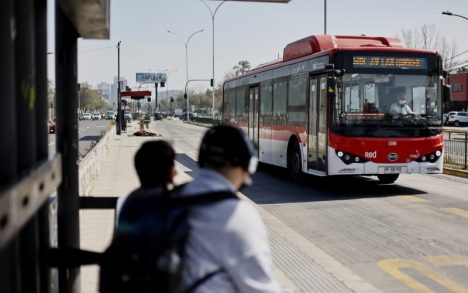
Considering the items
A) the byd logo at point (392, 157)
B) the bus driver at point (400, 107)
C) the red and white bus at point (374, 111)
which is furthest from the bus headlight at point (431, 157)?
the bus driver at point (400, 107)

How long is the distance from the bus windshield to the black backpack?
35.4 ft

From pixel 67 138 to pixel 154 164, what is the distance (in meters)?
1.47

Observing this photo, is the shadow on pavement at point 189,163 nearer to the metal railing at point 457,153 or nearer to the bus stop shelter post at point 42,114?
the metal railing at point 457,153

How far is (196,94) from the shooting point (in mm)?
178500

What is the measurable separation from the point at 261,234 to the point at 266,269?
15 centimetres

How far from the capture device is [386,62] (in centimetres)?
1324

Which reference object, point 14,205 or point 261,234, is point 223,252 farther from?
point 14,205

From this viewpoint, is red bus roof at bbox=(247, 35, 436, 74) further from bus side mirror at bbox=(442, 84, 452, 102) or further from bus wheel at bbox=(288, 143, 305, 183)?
bus wheel at bbox=(288, 143, 305, 183)

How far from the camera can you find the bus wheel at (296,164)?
15.0 meters

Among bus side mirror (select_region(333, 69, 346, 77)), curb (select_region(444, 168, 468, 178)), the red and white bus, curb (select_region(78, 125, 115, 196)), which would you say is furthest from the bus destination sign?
curb (select_region(78, 125, 115, 196))

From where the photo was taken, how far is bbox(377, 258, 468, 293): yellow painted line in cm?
654

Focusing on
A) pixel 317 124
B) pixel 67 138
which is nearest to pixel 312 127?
pixel 317 124

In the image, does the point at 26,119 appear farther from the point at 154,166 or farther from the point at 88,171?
the point at 88,171

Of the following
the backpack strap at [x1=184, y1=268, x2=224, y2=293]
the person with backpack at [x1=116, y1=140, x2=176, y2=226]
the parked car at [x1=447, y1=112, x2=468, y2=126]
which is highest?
the parked car at [x1=447, y1=112, x2=468, y2=126]
